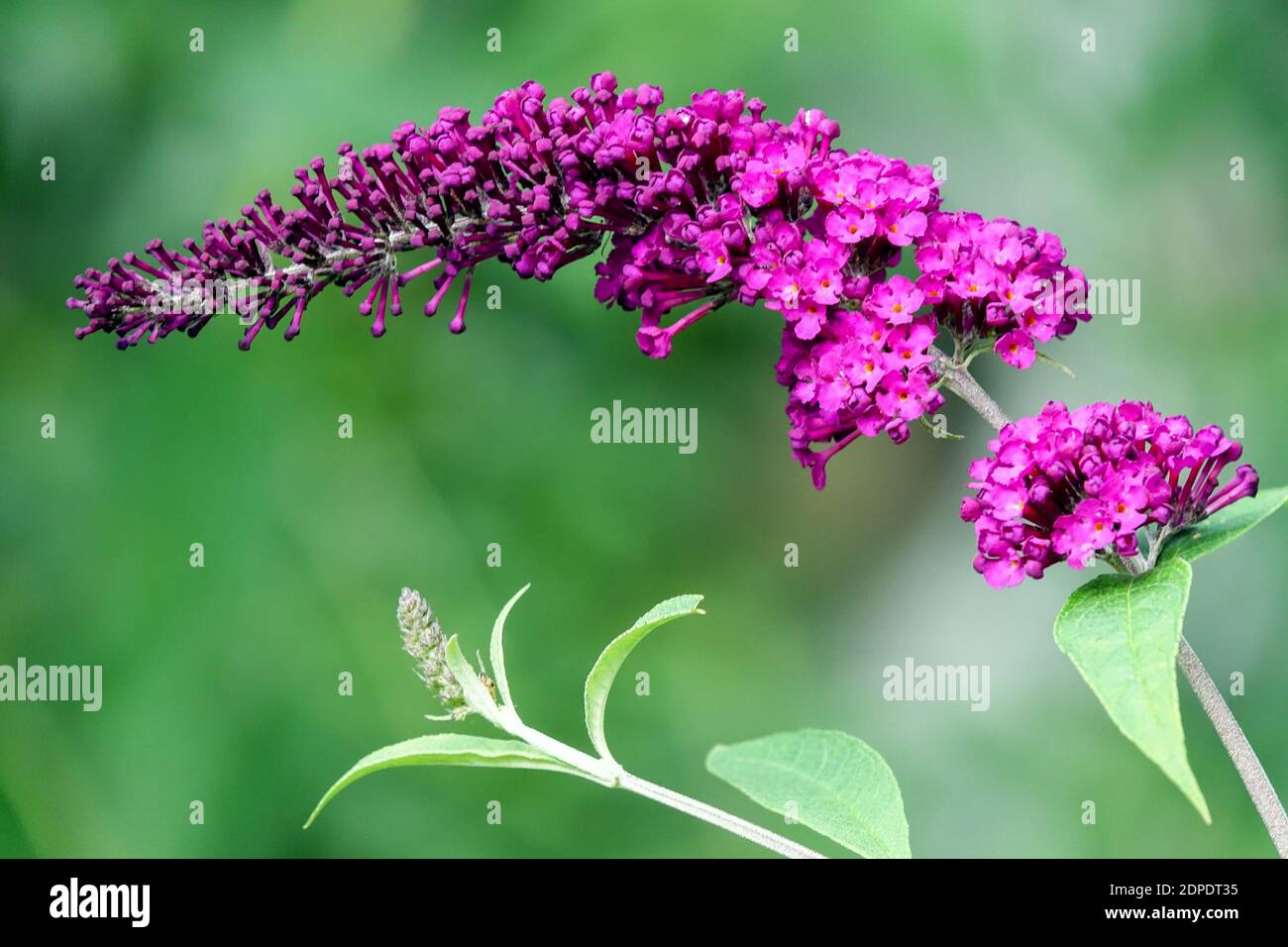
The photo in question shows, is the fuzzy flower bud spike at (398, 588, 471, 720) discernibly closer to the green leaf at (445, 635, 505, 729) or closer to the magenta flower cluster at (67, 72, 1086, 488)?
the green leaf at (445, 635, 505, 729)

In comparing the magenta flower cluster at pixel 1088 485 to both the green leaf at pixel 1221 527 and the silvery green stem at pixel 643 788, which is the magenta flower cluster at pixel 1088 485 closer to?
the green leaf at pixel 1221 527

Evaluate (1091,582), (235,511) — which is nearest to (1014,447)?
(1091,582)

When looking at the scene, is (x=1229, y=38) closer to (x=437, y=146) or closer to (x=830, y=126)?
(x=830, y=126)

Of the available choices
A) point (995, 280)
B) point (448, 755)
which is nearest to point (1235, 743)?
point (995, 280)

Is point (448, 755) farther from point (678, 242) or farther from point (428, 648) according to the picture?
point (678, 242)

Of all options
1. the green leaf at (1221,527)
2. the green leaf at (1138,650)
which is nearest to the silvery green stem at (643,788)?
the green leaf at (1138,650)

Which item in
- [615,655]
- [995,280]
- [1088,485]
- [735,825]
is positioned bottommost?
[735,825]

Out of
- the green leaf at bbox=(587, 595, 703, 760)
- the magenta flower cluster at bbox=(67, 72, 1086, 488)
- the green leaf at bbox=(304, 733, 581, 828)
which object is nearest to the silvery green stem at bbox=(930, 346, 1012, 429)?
the magenta flower cluster at bbox=(67, 72, 1086, 488)
